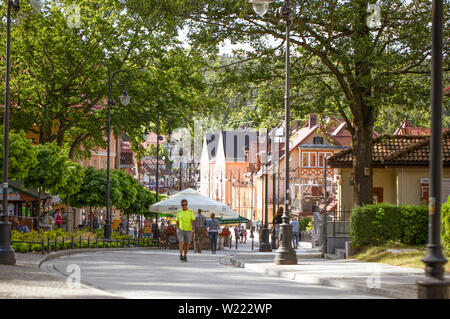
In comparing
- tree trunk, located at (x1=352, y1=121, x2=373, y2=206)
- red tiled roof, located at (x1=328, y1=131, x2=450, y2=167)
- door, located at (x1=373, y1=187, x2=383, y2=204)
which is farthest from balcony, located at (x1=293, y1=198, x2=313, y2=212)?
tree trunk, located at (x1=352, y1=121, x2=373, y2=206)

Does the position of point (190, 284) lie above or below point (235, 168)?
below

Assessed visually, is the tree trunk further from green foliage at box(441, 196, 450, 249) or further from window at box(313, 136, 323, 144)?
window at box(313, 136, 323, 144)

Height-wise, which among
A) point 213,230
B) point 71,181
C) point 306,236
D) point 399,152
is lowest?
point 306,236

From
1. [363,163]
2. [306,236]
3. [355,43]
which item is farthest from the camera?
[306,236]

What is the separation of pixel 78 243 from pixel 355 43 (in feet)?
40.7

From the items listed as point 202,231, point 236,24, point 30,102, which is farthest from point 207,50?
point 30,102

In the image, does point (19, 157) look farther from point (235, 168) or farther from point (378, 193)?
point (235, 168)

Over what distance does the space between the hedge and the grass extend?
0.49 m

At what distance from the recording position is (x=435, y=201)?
10773 mm

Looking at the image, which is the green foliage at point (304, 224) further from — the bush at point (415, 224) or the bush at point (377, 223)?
the bush at point (415, 224)

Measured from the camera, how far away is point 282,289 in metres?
13.9

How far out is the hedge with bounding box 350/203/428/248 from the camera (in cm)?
2391

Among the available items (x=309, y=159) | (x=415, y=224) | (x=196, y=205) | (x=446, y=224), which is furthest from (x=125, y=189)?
(x=309, y=159)
